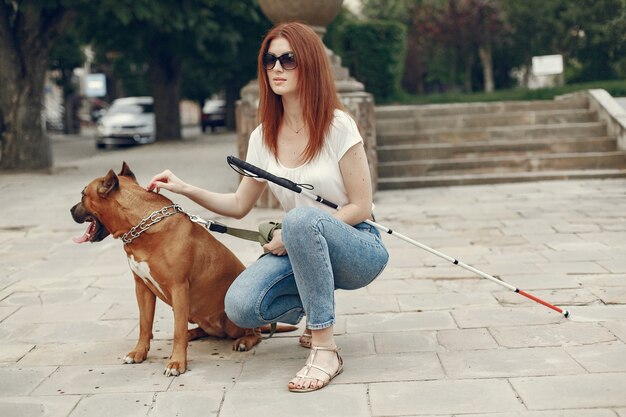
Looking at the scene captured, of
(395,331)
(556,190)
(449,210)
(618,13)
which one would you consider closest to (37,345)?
(395,331)

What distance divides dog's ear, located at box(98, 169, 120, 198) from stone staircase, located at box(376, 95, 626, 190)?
25.8 feet

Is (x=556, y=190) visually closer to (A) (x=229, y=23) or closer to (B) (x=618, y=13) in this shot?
(B) (x=618, y=13)

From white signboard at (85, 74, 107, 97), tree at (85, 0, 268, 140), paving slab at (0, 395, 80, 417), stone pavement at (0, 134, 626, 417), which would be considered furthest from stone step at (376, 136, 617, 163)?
white signboard at (85, 74, 107, 97)

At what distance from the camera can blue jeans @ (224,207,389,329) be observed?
3.95 metres

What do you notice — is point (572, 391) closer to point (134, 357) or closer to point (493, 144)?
point (134, 357)

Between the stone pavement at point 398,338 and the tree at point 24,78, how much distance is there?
773 cm

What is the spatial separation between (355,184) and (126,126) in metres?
23.9

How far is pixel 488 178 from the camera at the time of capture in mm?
11883

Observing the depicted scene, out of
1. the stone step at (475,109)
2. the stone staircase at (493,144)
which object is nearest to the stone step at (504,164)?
the stone staircase at (493,144)

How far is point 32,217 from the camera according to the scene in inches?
408

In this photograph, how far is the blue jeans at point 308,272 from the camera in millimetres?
3945

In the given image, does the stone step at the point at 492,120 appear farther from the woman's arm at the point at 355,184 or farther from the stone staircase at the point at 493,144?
the woman's arm at the point at 355,184

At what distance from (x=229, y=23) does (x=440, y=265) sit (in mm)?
17834

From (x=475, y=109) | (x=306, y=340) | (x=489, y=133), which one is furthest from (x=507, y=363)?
(x=475, y=109)
